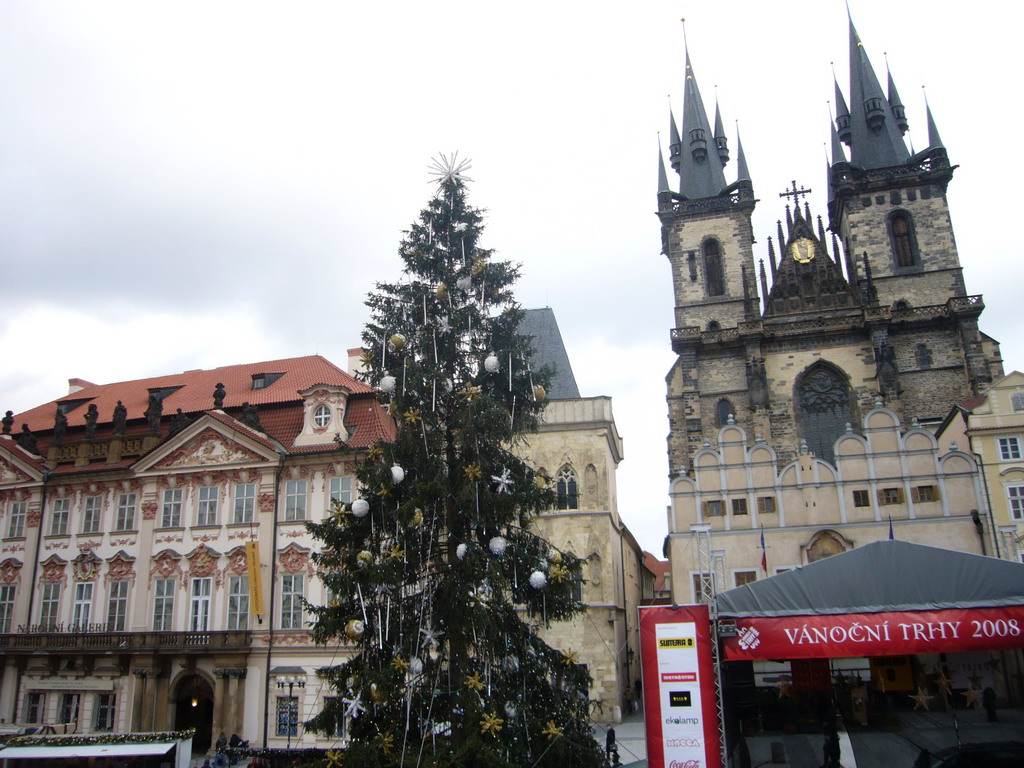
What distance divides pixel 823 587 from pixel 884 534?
52.4ft

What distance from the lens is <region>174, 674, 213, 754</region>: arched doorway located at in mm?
25234

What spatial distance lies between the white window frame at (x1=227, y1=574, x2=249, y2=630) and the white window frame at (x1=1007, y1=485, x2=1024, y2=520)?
75.3ft

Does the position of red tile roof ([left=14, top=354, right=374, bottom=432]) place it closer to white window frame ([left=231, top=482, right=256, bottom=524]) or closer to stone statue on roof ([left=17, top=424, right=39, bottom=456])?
stone statue on roof ([left=17, top=424, right=39, bottom=456])

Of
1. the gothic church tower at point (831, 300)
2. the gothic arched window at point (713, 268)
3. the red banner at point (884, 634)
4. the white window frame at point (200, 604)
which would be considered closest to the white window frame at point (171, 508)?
the white window frame at point (200, 604)

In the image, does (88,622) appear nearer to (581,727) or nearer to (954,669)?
(581,727)

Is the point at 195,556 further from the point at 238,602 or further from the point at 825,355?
the point at 825,355

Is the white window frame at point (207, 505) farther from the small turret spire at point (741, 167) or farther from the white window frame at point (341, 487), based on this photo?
the small turret spire at point (741, 167)

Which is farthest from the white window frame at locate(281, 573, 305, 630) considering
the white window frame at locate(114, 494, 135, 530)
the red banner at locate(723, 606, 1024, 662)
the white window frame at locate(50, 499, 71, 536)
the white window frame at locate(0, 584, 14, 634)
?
the red banner at locate(723, 606, 1024, 662)

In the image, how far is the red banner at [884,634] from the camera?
11852mm

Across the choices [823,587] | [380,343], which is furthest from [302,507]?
[823,587]

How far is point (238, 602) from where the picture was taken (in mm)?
25266

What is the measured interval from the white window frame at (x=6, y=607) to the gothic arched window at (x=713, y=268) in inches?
1353

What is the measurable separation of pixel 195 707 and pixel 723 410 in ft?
88.7

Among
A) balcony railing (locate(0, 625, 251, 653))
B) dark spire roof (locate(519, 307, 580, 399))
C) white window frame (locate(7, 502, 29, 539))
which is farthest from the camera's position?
dark spire roof (locate(519, 307, 580, 399))
